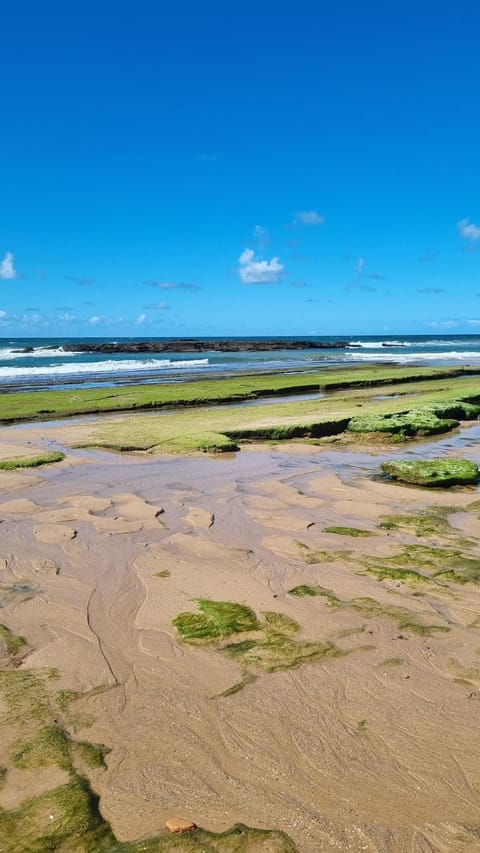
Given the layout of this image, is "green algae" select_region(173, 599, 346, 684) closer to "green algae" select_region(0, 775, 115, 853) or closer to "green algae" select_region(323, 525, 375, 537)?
"green algae" select_region(0, 775, 115, 853)

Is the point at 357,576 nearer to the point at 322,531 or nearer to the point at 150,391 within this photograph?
the point at 322,531

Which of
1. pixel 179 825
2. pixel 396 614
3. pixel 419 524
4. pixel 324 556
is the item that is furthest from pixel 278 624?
pixel 419 524

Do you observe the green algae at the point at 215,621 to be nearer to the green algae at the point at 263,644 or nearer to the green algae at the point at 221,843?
the green algae at the point at 263,644

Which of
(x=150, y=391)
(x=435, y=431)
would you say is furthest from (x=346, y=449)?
(x=150, y=391)

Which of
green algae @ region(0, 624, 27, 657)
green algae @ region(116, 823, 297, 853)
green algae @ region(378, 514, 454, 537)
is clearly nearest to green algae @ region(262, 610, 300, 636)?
green algae @ region(0, 624, 27, 657)

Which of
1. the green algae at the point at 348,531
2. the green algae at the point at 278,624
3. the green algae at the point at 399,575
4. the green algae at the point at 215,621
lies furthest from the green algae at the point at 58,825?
the green algae at the point at 348,531

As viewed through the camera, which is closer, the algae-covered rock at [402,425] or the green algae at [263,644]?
the green algae at [263,644]
